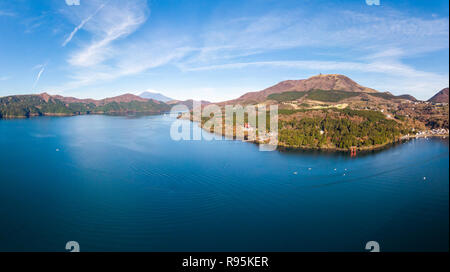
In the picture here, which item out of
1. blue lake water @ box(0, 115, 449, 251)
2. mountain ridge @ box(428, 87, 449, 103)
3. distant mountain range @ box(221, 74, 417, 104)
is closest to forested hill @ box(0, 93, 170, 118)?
distant mountain range @ box(221, 74, 417, 104)

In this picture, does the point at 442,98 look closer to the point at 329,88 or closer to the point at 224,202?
the point at 329,88

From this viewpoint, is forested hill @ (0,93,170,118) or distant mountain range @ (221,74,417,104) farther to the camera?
forested hill @ (0,93,170,118)

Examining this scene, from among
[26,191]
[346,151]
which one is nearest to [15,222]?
[26,191]

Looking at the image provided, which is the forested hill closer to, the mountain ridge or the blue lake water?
the blue lake water

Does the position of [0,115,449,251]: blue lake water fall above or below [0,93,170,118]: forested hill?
below

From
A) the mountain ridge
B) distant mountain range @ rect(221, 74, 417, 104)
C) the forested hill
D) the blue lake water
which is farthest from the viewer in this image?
the forested hill
